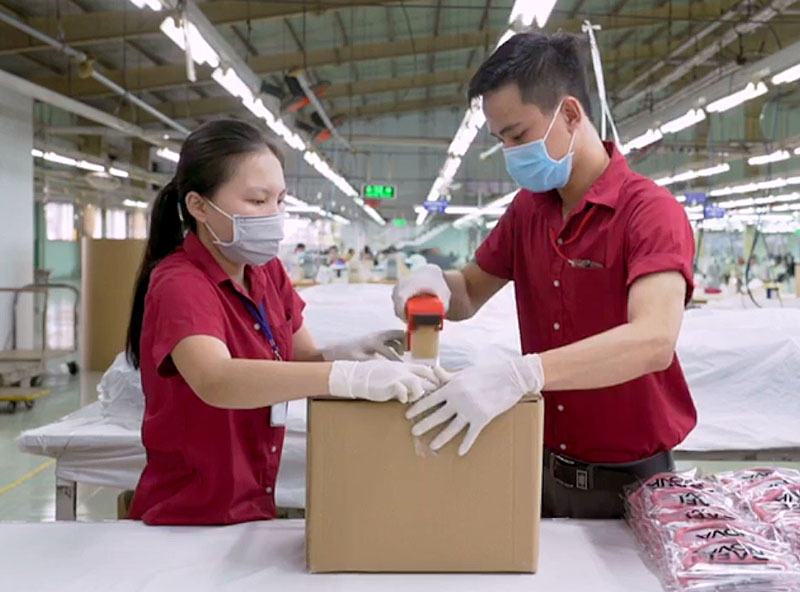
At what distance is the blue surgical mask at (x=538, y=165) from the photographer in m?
1.39

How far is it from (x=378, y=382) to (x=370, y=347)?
1.79 feet

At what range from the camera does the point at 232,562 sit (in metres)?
1.16

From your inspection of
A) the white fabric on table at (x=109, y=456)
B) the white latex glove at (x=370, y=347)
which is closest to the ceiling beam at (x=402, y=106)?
the white fabric on table at (x=109, y=456)

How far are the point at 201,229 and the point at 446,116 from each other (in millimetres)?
14670

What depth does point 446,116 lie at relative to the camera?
50.9ft

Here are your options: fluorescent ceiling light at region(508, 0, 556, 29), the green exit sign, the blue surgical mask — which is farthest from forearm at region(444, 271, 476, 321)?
the green exit sign

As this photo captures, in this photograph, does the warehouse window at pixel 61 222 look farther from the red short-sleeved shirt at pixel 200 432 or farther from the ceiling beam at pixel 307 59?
the red short-sleeved shirt at pixel 200 432

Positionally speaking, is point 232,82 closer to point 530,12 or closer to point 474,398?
point 530,12

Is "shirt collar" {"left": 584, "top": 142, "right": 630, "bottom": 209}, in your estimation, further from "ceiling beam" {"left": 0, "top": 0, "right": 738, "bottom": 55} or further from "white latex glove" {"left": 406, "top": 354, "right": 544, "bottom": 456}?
"ceiling beam" {"left": 0, "top": 0, "right": 738, "bottom": 55}

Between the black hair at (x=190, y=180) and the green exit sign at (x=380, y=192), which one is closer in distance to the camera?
the black hair at (x=190, y=180)

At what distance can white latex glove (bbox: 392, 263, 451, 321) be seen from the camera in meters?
1.52

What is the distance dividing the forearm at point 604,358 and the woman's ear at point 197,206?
696 mm

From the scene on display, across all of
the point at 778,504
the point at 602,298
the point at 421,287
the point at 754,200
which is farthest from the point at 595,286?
the point at 754,200

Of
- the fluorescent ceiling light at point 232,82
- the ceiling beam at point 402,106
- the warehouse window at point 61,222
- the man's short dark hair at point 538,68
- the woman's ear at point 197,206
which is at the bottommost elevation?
the woman's ear at point 197,206
